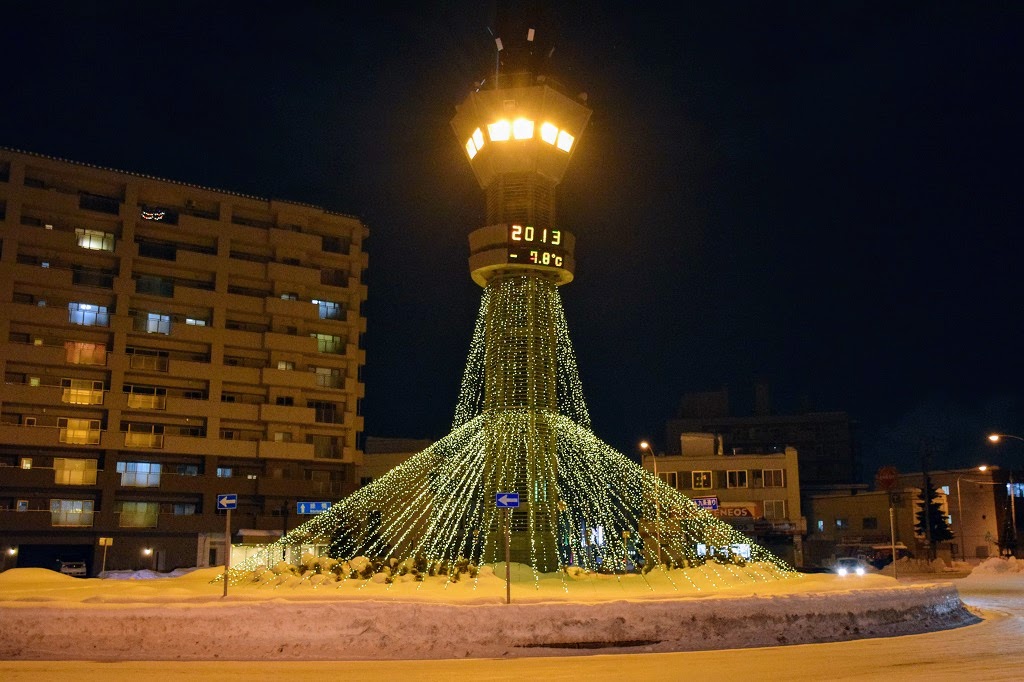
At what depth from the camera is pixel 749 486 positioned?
6475 cm

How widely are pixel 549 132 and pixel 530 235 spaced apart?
417cm

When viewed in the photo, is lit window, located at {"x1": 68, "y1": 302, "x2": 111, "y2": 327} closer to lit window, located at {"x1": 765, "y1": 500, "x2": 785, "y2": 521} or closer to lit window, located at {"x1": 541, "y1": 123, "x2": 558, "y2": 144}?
lit window, located at {"x1": 541, "y1": 123, "x2": 558, "y2": 144}

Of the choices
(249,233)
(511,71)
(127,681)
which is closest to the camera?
(127,681)

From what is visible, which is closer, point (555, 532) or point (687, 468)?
point (555, 532)

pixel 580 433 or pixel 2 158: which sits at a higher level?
pixel 2 158

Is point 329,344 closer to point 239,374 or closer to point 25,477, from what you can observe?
point 239,374

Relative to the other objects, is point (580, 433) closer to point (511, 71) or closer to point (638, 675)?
point (511, 71)

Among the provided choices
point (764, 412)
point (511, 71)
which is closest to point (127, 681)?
point (511, 71)

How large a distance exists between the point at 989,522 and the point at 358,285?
4978cm

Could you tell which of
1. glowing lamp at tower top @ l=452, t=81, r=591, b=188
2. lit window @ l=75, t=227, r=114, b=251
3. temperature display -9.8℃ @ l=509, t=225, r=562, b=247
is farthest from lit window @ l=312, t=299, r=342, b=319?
temperature display -9.8℃ @ l=509, t=225, r=562, b=247

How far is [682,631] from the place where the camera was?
766 inches

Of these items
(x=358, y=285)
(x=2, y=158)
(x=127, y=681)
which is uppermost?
(x=2, y=158)

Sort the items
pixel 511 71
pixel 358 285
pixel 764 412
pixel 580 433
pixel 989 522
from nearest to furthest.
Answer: pixel 580 433, pixel 511 71, pixel 358 285, pixel 989 522, pixel 764 412

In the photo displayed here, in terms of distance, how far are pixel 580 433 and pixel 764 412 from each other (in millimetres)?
82271
